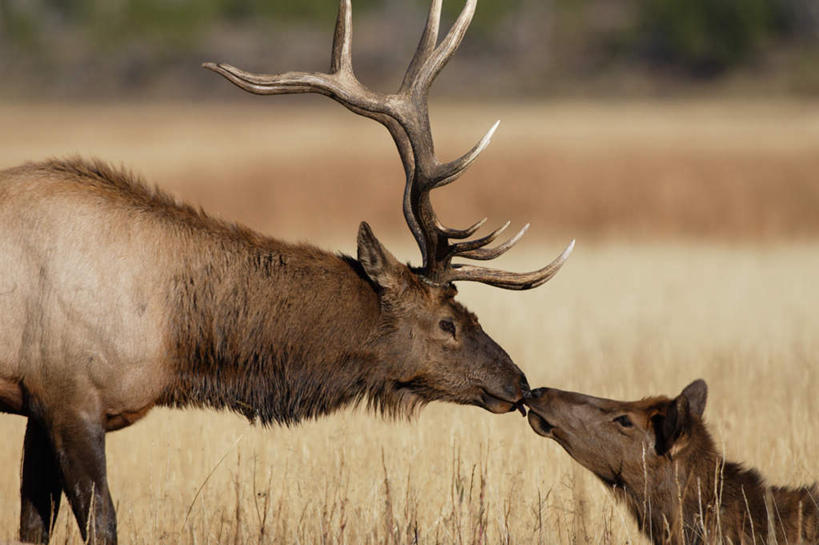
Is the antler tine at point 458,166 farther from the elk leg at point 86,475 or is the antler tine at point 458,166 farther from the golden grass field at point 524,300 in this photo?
the elk leg at point 86,475

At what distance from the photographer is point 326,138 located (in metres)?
30.0

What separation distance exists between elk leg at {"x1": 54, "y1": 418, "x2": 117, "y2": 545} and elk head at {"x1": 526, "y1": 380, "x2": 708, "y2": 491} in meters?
2.22

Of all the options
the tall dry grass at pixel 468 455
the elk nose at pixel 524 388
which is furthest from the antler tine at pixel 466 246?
the tall dry grass at pixel 468 455

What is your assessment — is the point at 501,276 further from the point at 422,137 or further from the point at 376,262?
the point at 422,137

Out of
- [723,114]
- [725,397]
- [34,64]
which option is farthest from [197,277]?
[34,64]

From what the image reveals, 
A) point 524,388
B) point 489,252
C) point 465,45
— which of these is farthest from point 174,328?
point 465,45

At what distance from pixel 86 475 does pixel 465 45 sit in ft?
180

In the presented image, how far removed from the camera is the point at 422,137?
6.69 metres

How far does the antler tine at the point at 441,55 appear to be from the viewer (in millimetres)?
6766

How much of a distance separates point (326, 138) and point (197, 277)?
78.0 feet

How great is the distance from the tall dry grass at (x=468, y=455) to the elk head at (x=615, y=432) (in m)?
0.31

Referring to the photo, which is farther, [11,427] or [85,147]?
[85,147]

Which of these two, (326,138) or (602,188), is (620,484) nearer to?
(602,188)

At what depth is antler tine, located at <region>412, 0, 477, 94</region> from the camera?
6766 millimetres
